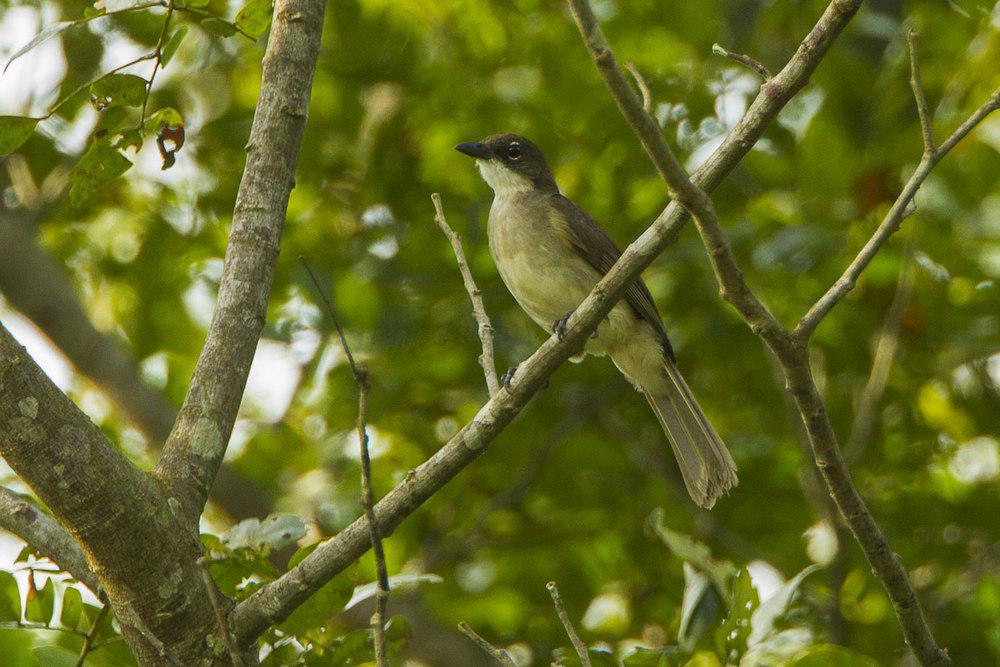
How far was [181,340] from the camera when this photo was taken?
6.24m

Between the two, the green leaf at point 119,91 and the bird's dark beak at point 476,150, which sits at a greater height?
the bird's dark beak at point 476,150

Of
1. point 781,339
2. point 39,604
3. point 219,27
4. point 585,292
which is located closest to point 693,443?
point 585,292

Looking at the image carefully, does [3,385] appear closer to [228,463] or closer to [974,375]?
[228,463]

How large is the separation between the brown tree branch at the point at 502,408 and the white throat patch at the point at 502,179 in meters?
2.30

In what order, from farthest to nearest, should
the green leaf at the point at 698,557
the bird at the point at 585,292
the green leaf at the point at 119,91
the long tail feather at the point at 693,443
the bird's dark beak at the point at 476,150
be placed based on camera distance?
the bird's dark beak at the point at 476,150, the bird at the point at 585,292, the long tail feather at the point at 693,443, the green leaf at the point at 698,557, the green leaf at the point at 119,91

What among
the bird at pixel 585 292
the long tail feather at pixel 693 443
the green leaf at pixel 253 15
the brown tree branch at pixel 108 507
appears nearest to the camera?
the brown tree branch at pixel 108 507

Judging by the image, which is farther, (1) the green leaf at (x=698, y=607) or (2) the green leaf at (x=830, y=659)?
(1) the green leaf at (x=698, y=607)

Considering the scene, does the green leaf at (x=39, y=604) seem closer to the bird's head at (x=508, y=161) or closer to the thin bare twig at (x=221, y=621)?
the thin bare twig at (x=221, y=621)

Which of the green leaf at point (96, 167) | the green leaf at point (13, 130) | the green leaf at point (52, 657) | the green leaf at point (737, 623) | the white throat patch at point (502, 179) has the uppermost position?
the white throat patch at point (502, 179)

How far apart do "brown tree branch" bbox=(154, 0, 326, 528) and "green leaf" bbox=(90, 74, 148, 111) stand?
363 millimetres

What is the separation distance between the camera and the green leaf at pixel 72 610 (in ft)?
9.70

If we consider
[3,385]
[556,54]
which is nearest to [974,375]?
[556,54]

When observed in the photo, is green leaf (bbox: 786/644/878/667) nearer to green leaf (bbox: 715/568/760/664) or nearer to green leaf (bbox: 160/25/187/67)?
green leaf (bbox: 715/568/760/664)

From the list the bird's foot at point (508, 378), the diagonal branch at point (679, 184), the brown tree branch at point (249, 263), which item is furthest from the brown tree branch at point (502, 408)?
the brown tree branch at point (249, 263)
